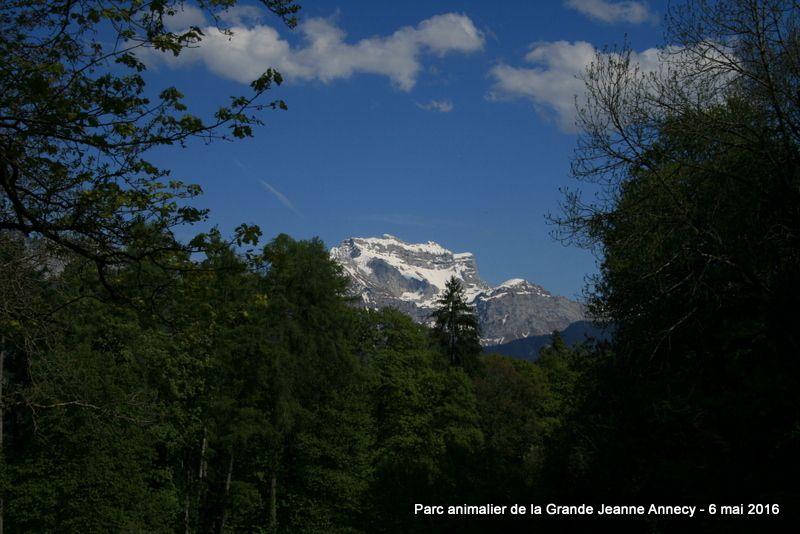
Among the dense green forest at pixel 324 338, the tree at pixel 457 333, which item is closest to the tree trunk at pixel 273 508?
the dense green forest at pixel 324 338

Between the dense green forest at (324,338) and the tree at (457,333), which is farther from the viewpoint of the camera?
the tree at (457,333)

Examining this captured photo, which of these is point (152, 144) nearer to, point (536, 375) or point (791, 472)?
point (791, 472)

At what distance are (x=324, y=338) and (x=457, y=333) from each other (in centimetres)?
1953

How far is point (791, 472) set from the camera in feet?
32.3

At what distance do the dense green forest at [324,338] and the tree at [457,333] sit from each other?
16.9m

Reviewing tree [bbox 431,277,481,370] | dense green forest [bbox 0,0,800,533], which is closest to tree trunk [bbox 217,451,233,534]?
dense green forest [bbox 0,0,800,533]

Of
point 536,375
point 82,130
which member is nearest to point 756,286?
point 82,130

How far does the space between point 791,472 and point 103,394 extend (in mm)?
19285

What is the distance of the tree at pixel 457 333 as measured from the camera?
4728cm

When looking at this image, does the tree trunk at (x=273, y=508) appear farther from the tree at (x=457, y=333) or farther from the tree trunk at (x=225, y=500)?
the tree at (x=457, y=333)

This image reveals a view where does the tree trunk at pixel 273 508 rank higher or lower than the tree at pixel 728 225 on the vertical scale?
lower

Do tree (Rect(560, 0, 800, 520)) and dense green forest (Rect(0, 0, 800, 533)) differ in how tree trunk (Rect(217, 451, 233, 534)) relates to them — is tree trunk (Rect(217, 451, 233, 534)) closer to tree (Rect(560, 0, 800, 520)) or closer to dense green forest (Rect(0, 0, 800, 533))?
dense green forest (Rect(0, 0, 800, 533))

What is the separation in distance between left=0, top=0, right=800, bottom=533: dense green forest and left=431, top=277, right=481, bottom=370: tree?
16927mm

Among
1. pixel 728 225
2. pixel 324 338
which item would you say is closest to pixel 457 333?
pixel 324 338
